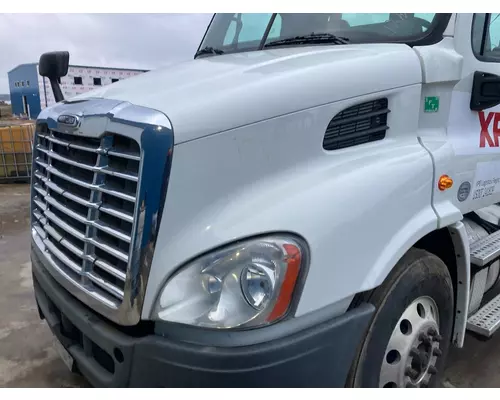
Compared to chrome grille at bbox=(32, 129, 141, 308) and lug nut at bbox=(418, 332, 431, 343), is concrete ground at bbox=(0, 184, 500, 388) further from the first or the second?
chrome grille at bbox=(32, 129, 141, 308)

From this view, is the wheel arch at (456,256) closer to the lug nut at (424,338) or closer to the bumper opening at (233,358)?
the lug nut at (424,338)

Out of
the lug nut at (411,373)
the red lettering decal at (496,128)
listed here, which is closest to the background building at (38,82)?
the red lettering decal at (496,128)

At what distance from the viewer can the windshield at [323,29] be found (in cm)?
244

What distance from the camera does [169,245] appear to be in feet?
5.76

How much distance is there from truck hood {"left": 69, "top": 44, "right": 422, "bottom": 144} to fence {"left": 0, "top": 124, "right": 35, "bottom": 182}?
870cm

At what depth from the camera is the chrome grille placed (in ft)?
6.06

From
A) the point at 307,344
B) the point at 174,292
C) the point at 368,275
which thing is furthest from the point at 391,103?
the point at 174,292

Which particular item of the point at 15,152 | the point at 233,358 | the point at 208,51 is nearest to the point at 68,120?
the point at 233,358

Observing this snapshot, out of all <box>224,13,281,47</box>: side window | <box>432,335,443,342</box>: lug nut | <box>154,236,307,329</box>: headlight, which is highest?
<box>224,13,281,47</box>: side window

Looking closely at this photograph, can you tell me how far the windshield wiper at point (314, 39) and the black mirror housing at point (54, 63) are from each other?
1396 millimetres

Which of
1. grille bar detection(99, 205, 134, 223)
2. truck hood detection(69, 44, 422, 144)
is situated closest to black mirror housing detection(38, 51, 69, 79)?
truck hood detection(69, 44, 422, 144)

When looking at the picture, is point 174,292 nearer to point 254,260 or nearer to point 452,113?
point 254,260

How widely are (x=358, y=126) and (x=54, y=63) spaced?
6.86 ft

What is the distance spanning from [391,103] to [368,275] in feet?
2.78
